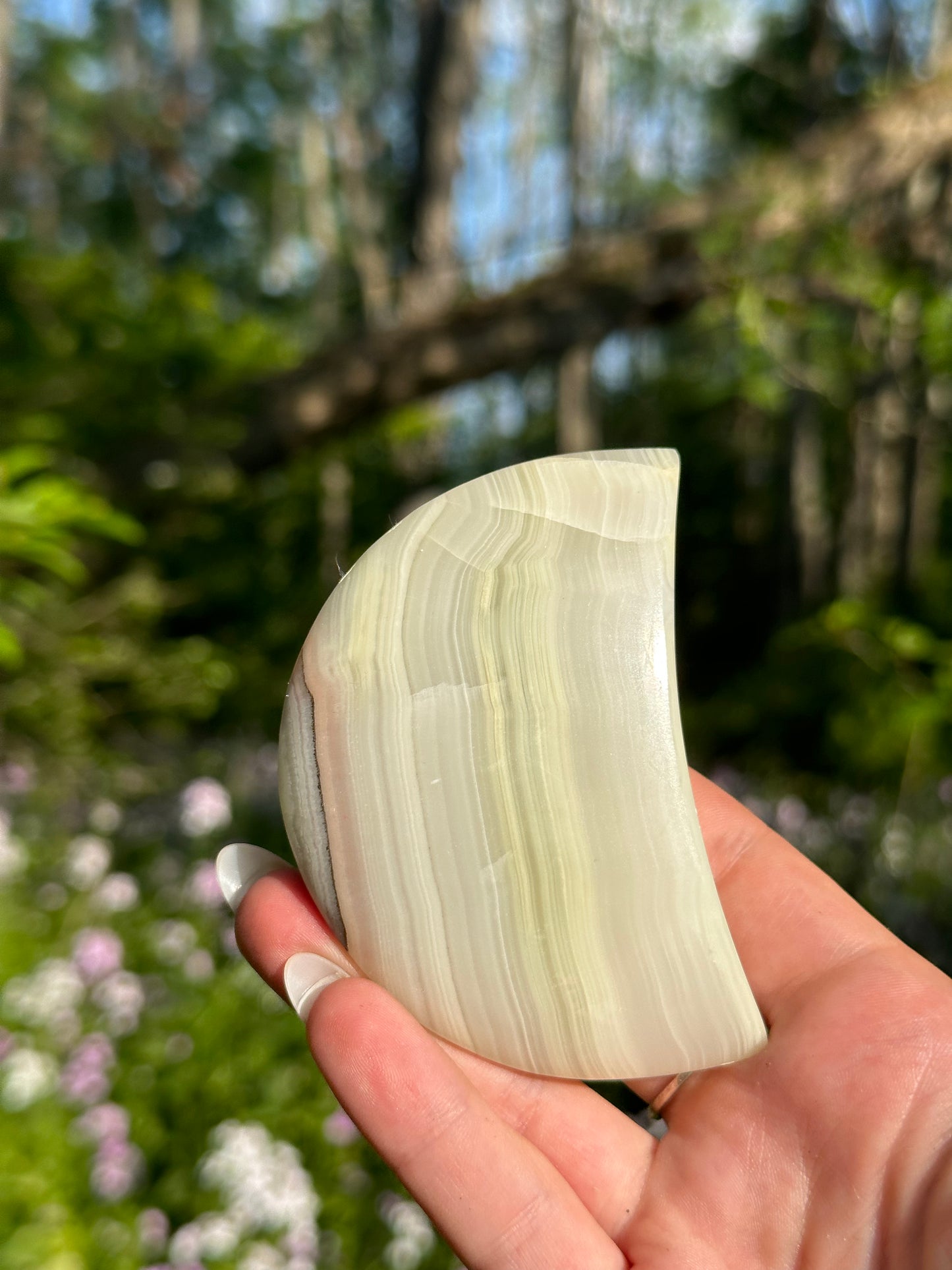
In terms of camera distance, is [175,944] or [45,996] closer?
[45,996]

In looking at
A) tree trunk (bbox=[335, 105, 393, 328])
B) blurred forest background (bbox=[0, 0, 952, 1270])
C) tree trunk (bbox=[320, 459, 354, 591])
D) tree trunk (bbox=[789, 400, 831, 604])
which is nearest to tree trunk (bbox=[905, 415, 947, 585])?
blurred forest background (bbox=[0, 0, 952, 1270])

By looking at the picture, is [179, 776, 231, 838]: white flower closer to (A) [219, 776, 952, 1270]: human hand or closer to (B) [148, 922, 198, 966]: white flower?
(B) [148, 922, 198, 966]: white flower

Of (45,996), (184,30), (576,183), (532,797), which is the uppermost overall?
Answer: (184,30)

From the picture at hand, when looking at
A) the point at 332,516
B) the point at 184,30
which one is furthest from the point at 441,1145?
the point at 184,30

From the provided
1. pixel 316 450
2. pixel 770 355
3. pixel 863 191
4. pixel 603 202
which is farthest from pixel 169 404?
pixel 603 202

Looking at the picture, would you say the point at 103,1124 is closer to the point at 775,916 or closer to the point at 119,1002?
the point at 119,1002

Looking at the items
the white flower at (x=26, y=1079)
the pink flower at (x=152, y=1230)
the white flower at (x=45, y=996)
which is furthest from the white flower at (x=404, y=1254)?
the white flower at (x=45, y=996)

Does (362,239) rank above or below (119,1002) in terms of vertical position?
above
